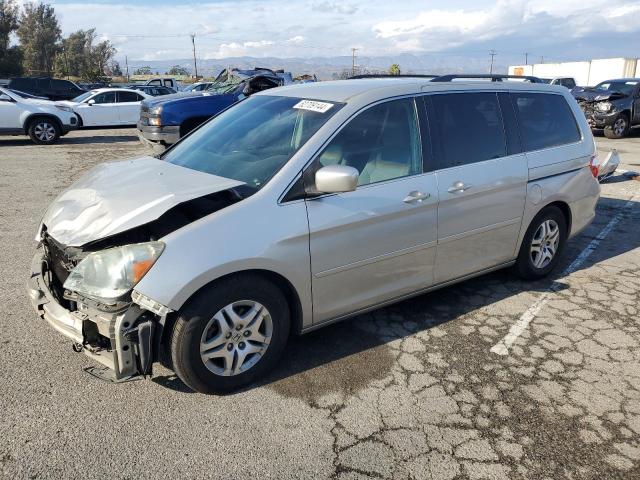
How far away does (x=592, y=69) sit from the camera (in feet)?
181

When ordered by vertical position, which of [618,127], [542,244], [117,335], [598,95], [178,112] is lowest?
[618,127]

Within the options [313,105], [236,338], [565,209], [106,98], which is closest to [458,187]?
[313,105]

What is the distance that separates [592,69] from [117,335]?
207ft

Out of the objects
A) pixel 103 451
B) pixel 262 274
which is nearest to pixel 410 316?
pixel 262 274

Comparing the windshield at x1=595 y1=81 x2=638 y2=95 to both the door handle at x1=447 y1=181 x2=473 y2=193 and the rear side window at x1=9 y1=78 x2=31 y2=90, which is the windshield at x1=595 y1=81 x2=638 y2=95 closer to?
the door handle at x1=447 y1=181 x2=473 y2=193

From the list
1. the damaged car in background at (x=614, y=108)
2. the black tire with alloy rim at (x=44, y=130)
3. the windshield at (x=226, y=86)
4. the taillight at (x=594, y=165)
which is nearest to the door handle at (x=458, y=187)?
the taillight at (x=594, y=165)

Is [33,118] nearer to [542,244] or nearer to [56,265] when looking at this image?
[56,265]

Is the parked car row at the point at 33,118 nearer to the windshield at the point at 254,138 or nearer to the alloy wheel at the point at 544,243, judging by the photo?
the windshield at the point at 254,138

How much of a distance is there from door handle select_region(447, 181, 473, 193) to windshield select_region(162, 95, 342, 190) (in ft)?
Result: 3.39

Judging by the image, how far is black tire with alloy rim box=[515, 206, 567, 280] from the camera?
15.4 feet

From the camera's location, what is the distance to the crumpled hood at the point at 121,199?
296cm

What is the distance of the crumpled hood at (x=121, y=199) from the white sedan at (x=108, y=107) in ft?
49.4

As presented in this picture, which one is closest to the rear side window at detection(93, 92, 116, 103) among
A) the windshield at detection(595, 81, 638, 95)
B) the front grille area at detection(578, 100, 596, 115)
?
the front grille area at detection(578, 100, 596, 115)

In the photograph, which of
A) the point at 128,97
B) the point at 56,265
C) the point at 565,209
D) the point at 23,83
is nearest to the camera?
the point at 56,265
